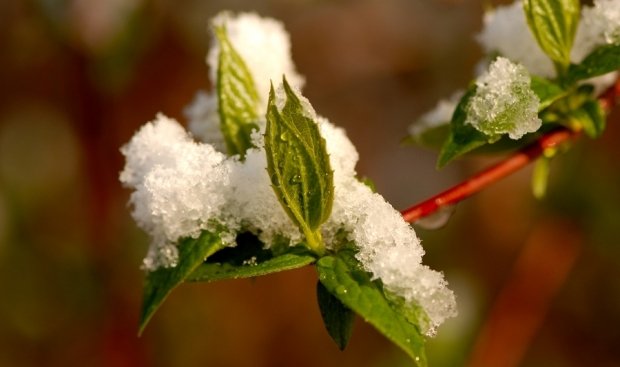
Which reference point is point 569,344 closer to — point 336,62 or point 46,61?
point 336,62

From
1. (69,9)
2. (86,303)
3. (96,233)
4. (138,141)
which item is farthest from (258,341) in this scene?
(138,141)

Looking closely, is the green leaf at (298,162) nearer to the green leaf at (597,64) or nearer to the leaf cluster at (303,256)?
the leaf cluster at (303,256)

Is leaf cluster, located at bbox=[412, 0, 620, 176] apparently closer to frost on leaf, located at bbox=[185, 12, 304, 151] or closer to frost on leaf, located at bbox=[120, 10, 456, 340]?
frost on leaf, located at bbox=[120, 10, 456, 340]

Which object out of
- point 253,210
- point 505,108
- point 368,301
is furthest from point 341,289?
point 505,108

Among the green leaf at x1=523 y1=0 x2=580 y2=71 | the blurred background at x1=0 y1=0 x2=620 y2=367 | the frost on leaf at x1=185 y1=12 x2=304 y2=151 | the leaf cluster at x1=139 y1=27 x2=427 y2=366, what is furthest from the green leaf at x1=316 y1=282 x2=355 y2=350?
the blurred background at x1=0 y1=0 x2=620 y2=367

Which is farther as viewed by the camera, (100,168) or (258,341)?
(258,341)

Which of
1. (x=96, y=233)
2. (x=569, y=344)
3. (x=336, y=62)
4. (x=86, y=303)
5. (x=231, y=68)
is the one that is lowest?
(x=86, y=303)
